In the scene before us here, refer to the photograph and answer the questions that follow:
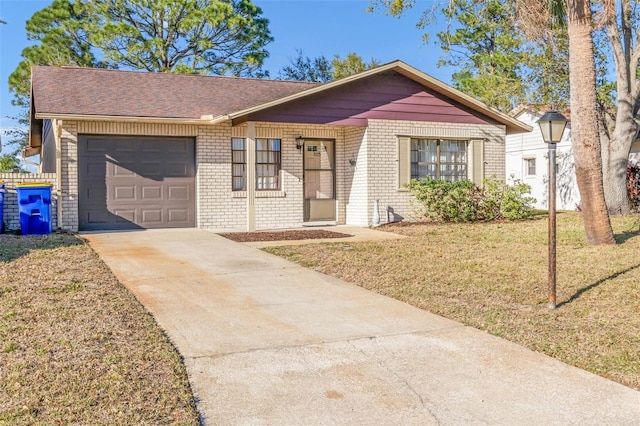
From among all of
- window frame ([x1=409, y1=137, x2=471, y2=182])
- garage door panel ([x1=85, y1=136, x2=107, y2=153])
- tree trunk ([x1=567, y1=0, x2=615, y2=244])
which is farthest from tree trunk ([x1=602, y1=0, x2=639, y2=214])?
garage door panel ([x1=85, y1=136, x2=107, y2=153])

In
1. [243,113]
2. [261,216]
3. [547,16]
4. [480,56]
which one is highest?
[480,56]

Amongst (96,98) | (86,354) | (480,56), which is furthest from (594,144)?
(480,56)

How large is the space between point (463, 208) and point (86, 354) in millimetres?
11639

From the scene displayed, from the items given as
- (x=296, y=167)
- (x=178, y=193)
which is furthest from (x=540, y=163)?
(x=178, y=193)

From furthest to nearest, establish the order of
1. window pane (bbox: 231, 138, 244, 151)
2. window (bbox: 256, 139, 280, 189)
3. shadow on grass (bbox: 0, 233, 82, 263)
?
window (bbox: 256, 139, 280, 189) < window pane (bbox: 231, 138, 244, 151) < shadow on grass (bbox: 0, 233, 82, 263)

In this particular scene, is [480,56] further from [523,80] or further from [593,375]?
[593,375]

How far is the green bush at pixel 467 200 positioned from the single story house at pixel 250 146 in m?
0.63

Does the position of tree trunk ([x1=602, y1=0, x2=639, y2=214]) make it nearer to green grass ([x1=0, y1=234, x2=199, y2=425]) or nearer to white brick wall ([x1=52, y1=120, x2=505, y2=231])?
white brick wall ([x1=52, y1=120, x2=505, y2=231])

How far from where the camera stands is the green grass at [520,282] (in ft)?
16.5

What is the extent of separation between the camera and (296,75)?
35.7 meters

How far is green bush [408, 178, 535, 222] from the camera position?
14.5 meters

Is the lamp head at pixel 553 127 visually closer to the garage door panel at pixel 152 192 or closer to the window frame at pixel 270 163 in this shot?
the window frame at pixel 270 163

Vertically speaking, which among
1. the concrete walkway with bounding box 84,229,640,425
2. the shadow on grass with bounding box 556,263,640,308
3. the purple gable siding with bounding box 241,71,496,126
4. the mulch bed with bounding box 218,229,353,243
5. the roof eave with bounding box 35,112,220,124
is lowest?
the concrete walkway with bounding box 84,229,640,425

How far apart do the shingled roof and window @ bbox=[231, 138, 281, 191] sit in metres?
0.98
